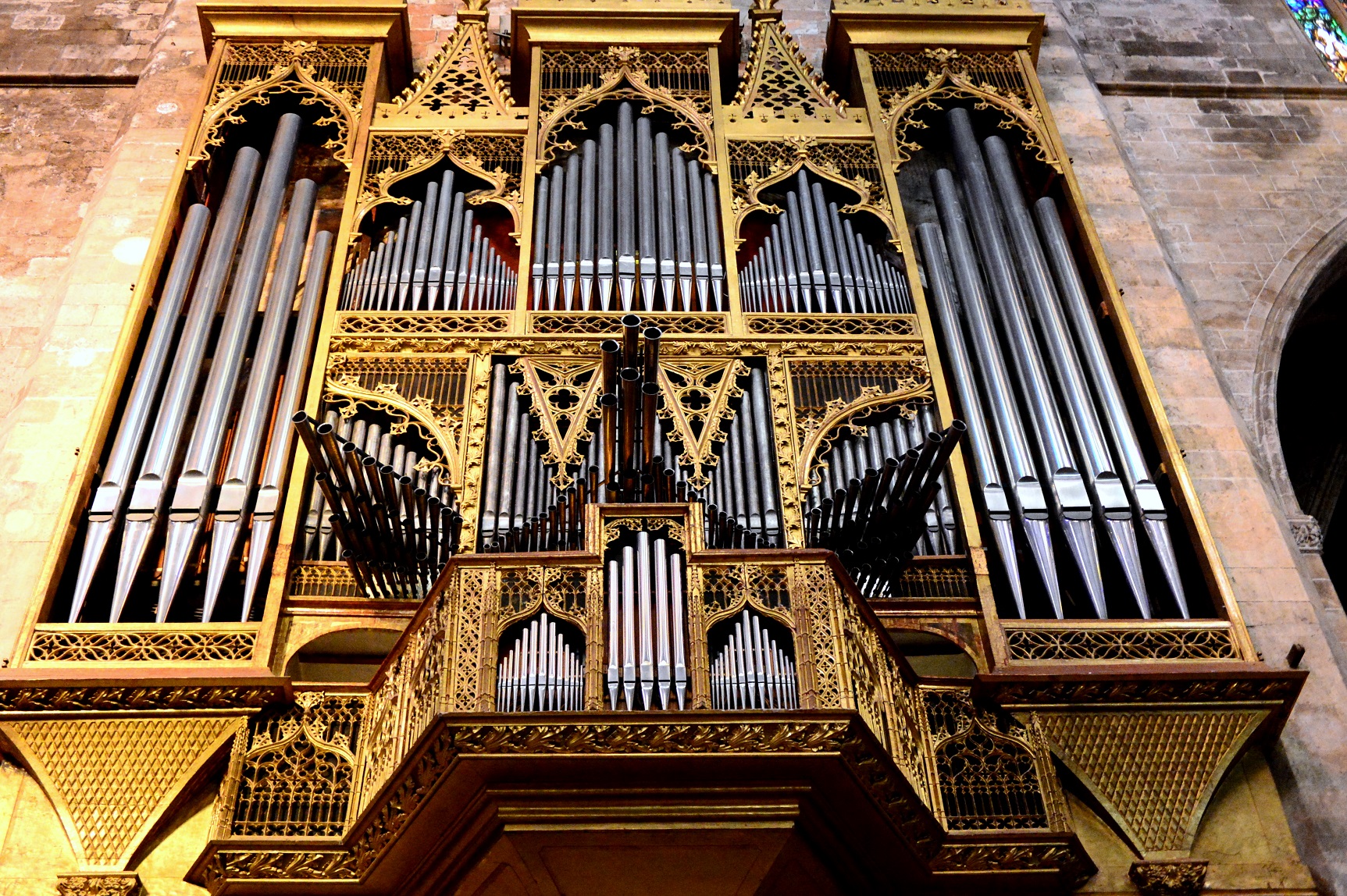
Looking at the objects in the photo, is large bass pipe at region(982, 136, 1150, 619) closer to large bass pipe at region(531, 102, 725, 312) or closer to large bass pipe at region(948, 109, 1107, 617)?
large bass pipe at region(948, 109, 1107, 617)

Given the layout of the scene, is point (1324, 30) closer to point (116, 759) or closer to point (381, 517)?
point (381, 517)

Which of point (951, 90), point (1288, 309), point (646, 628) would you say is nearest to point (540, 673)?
point (646, 628)

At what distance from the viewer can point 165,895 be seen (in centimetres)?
952

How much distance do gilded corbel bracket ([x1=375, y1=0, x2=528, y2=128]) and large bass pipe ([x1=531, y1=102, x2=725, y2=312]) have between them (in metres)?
0.92

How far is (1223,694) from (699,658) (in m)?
3.82

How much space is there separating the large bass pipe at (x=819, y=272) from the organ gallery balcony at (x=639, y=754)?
3862mm

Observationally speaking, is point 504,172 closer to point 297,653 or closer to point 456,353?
point 456,353

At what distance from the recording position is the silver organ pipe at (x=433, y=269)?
12695 millimetres

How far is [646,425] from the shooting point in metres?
10.2

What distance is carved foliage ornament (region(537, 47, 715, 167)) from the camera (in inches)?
561

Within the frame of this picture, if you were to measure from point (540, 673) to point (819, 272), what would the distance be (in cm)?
543

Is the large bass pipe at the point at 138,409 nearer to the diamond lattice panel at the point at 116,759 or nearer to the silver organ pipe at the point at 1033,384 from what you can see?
the diamond lattice panel at the point at 116,759

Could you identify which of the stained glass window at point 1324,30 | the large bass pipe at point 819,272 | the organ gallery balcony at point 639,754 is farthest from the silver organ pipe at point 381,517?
the stained glass window at point 1324,30

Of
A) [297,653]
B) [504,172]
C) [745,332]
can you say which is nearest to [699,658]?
[297,653]
